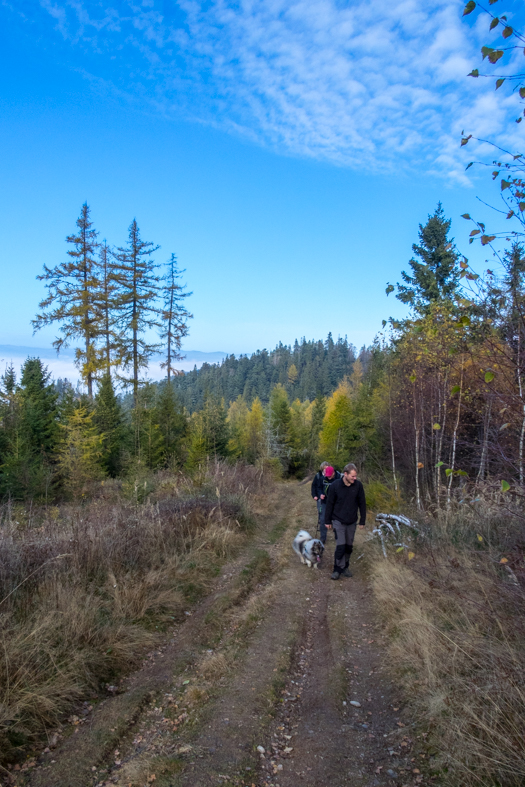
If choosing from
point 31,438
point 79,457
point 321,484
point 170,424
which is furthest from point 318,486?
point 31,438

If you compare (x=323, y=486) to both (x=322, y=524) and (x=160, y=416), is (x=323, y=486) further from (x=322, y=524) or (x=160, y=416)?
(x=160, y=416)

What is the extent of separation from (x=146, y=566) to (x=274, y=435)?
26270 mm

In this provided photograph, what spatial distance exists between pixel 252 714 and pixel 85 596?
2555 mm

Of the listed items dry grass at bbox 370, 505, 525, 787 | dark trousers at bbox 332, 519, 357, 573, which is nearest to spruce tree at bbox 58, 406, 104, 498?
dark trousers at bbox 332, 519, 357, 573

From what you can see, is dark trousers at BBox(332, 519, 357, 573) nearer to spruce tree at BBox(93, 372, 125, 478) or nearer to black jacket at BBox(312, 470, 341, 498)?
black jacket at BBox(312, 470, 341, 498)

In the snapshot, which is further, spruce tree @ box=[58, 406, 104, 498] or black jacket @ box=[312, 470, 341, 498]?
spruce tree @ box=[58, 406, 104, 498]

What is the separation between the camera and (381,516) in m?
9.69

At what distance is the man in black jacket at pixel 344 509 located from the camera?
7.23 meters

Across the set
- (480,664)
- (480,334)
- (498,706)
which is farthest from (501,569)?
(480,334)

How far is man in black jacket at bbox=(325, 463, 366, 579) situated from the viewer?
7.23 metres

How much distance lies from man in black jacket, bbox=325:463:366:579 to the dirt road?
1361mm

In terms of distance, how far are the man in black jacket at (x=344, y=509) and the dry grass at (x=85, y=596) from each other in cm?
239

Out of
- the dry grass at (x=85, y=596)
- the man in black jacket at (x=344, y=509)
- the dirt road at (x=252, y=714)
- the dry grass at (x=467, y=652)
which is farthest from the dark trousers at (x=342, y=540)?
the dry grass at (x=85, y=596)

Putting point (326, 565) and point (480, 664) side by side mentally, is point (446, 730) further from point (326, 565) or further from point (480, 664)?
point (326, 565)
